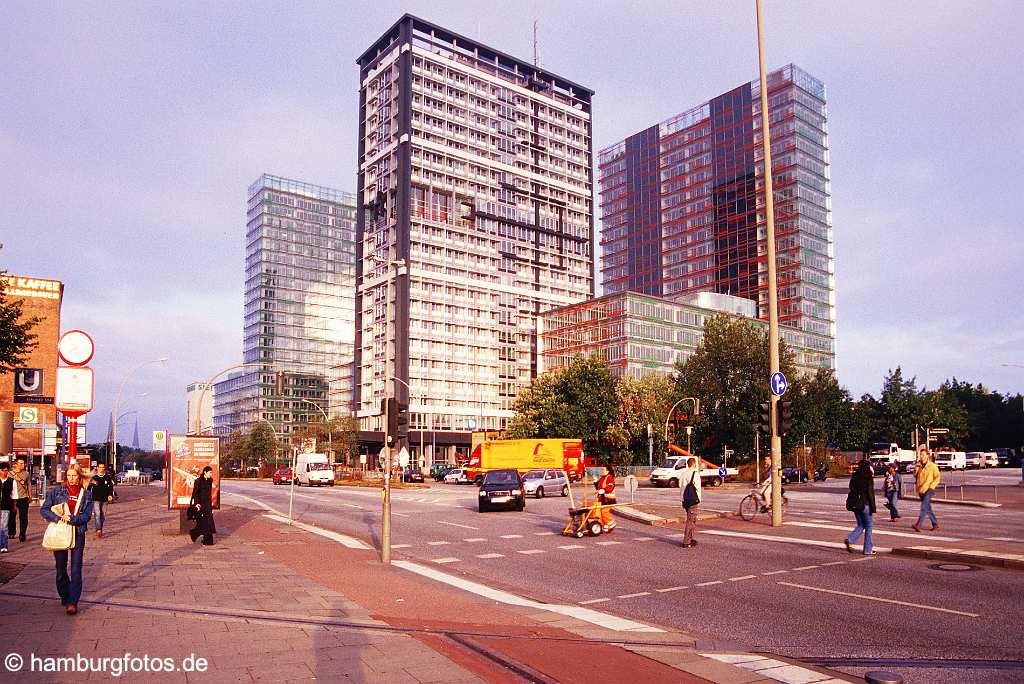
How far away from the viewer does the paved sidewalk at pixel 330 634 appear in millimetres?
6898

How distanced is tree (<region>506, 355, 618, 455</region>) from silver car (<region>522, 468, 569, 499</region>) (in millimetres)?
30143

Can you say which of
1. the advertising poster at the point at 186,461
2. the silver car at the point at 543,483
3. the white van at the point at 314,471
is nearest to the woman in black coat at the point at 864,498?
the advertising poster at the point at 186,461

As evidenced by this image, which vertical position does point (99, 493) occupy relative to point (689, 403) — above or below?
below

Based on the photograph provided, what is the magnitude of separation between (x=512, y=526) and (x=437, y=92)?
105 meters

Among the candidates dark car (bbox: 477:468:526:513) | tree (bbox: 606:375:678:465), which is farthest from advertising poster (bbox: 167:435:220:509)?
tree (bbox: 606:375:678:465)

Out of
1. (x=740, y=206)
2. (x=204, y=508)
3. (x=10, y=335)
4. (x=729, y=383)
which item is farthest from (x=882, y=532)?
(x=740, y=206)

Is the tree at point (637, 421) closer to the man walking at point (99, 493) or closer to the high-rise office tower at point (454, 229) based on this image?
the high-rise office tower at point (454, 229)

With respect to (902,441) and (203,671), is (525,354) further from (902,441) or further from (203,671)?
(203,671)

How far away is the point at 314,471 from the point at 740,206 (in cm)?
10461

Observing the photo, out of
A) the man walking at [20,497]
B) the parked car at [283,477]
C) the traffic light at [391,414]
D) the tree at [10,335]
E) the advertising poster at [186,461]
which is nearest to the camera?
the traffic light at [391,414]

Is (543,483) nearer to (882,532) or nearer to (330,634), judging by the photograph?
(882,532)

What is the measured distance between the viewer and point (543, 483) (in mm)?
38844

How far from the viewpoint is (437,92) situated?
119 meters

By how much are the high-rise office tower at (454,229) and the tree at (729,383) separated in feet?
160
